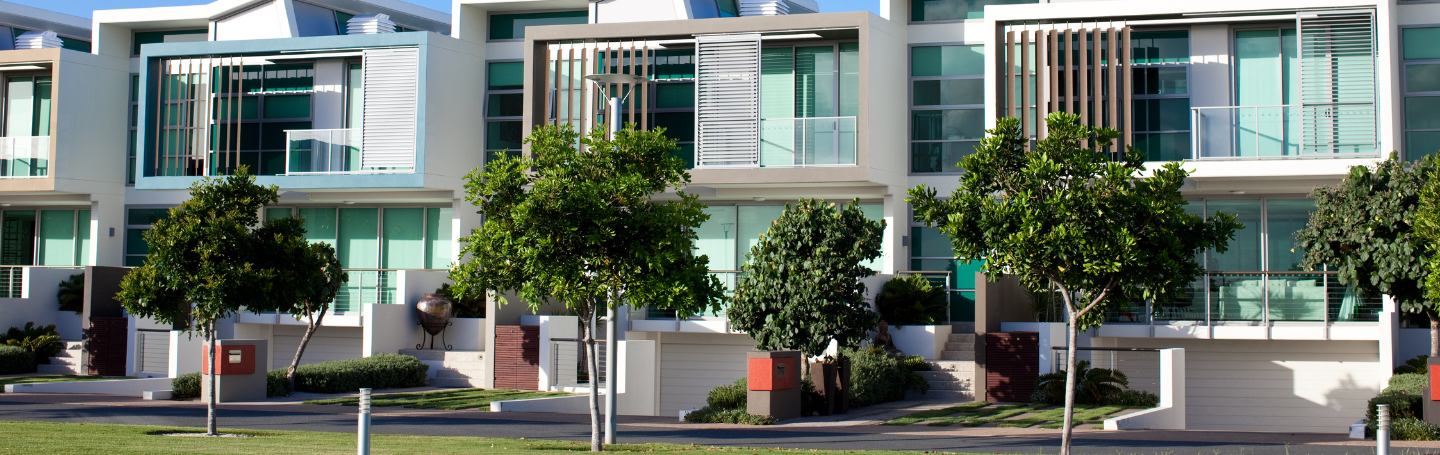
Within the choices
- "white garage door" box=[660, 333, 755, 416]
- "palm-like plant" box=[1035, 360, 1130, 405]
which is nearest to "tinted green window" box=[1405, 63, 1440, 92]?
"palm-like plant" box=[1035, 360, 1130, 405]

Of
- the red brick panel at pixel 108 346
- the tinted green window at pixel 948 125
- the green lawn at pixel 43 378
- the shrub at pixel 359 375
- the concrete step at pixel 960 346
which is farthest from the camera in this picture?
the red brick panel at pixel 108 346

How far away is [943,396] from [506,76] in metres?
12.7

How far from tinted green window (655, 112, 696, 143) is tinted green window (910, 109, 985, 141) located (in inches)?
Result: 177

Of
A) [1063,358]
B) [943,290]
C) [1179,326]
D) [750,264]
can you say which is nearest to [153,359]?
[750,264]

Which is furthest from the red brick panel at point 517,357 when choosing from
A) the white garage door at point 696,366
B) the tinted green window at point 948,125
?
the tinted green window at point 948,125

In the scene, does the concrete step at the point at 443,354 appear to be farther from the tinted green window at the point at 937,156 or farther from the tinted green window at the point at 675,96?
the tinted green window at the point at 937,156

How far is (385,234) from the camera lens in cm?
2992

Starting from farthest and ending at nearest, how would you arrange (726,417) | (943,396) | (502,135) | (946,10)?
1. (502,135)
2. (946,10)
3. (943,396)
4. (726,417)

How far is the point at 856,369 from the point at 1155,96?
873 cm

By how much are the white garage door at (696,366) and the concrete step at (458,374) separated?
11.2 ft

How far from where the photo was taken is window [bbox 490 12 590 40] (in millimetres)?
29344

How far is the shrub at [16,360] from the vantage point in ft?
87.6

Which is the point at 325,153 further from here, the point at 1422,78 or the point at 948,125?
the point at 1422,78

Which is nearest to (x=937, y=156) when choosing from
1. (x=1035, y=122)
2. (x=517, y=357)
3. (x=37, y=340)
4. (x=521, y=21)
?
(x=1035, y=122)
